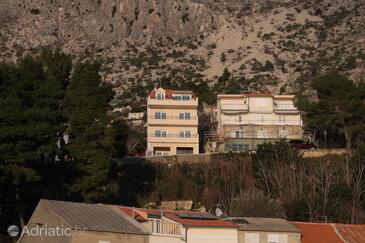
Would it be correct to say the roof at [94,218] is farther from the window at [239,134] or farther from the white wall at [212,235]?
the window at [239,134]

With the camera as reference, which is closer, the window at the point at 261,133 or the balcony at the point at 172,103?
the balcony at the point at 172,103

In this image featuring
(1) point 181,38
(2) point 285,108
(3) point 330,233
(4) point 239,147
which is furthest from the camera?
(1) point 181,38

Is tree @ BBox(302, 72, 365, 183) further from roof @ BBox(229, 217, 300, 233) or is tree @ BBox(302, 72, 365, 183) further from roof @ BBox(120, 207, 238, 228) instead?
roof @ BBox(120, 207, 238, 228)

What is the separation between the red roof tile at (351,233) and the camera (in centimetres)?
5928

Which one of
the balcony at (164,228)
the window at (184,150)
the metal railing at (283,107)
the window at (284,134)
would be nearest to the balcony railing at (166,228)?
the balcony at (164,228)

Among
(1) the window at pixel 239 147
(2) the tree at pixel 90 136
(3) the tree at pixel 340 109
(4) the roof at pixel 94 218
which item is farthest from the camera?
(1) the window at pixel 239 147

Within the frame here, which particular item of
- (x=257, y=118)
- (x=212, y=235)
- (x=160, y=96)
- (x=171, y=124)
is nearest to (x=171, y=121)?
(x=171, y=124)

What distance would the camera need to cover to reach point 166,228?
56.2 metres

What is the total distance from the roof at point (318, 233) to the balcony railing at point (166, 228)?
7775mm

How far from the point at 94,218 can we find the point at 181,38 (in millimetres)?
100412

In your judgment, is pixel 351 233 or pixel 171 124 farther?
pixel 171 124

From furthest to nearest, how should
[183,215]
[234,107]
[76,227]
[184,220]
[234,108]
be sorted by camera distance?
[234,107] → [234,108] → [183,215] → [184,220] → [76,227]

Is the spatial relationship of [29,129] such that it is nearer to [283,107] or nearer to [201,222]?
[201,222]

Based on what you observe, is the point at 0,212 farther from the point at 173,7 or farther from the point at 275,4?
the point at 275,4
